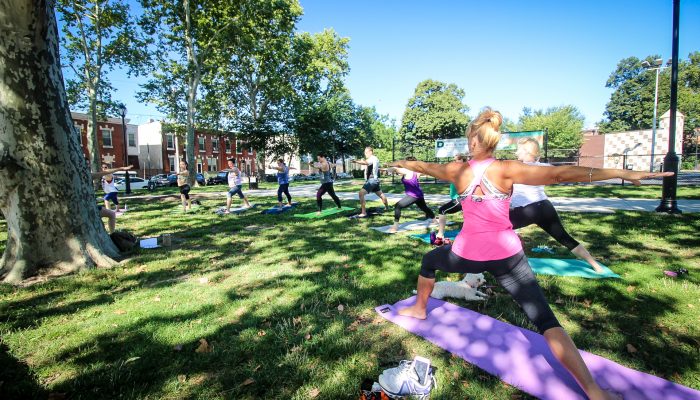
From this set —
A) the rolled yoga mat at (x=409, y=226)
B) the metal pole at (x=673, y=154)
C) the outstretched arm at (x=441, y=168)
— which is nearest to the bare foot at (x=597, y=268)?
the outstretched arm at (x=441, y=168)

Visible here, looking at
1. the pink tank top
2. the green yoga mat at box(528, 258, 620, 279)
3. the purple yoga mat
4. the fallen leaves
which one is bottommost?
the fallen leaves

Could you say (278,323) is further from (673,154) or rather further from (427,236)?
(673,154)

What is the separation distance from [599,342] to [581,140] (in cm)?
5901

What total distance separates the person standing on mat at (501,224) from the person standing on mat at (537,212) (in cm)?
226

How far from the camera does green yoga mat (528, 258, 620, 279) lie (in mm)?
4566

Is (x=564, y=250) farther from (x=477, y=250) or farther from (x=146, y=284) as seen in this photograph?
(x=146, y=284)

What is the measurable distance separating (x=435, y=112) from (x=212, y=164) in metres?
35.9

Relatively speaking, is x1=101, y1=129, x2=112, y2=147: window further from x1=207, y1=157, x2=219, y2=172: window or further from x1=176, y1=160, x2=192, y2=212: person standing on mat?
x1=176, y1=160, x2=192, y2=212: person standing on mat

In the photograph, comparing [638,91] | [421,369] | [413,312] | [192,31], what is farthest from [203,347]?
[638,91]

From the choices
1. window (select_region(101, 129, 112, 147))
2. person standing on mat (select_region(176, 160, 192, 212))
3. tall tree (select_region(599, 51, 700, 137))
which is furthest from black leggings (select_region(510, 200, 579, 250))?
tall tree (select_region(599, 51, 700, 137))

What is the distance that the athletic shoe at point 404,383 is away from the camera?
2297 mm

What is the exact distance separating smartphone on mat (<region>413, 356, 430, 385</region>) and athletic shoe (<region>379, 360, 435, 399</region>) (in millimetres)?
23

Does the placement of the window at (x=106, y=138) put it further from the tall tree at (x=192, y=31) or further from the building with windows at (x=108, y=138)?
the tall tree at (x=192, y=31)

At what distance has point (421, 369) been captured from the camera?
95.3 inches
